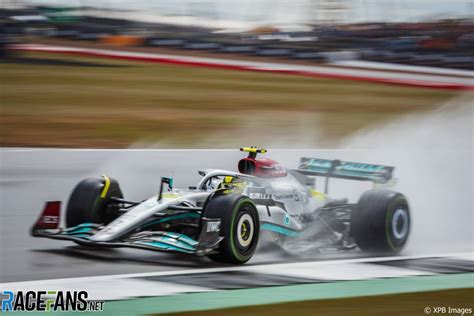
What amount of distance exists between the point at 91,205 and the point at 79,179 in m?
2.86

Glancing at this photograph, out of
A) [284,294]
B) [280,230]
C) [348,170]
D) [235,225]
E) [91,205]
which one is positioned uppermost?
[348,170]

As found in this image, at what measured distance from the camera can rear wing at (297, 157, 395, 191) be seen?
26.6 feet

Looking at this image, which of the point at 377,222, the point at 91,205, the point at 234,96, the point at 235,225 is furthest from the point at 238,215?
the point at 234,96

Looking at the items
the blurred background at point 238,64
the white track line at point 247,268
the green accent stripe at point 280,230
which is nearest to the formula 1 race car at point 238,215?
the green accent stripe at point 280,230

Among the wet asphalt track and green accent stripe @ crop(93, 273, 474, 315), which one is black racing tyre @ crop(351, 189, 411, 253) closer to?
the wet asphalt track

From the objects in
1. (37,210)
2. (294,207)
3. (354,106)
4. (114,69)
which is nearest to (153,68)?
(114,69)

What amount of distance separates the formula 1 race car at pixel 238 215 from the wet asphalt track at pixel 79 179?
0.63 ft

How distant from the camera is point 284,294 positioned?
5.68 m

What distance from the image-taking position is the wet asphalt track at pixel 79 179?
6441 mm

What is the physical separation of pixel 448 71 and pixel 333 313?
16.9 m

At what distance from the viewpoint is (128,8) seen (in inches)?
768

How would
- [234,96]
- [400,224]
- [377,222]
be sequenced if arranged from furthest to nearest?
1. [234,96]
2. [400,224]
3. [377,222]

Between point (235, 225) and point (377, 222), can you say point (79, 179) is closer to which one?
point (235, 225)

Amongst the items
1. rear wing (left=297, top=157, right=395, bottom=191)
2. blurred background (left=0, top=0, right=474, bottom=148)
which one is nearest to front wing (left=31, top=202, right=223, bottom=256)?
rear wing (left=297, top=157, right=395, bottom=191)
